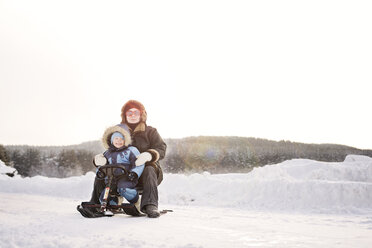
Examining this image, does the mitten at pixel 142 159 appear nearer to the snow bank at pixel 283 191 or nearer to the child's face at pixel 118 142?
the child's face at pixel 118 142

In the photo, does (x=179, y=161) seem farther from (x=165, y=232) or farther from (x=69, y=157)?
(x=165, y=232)

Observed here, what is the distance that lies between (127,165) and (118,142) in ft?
1.13

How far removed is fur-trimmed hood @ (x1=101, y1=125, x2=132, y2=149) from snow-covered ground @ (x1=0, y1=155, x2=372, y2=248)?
1.03 metres

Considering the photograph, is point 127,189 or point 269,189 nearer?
point 127,189

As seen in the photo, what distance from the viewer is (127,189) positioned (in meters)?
4.57

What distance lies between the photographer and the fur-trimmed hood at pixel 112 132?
4684 mm

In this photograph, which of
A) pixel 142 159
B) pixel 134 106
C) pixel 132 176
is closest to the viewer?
pixel 132 176

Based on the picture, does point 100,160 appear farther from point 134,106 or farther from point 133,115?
point 134,106

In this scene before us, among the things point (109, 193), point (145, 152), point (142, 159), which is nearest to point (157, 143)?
point (145, 152)

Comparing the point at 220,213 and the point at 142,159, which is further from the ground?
the point at 142,159

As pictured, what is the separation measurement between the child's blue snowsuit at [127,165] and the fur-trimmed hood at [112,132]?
4.3 inches

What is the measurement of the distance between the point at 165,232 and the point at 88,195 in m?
9.00

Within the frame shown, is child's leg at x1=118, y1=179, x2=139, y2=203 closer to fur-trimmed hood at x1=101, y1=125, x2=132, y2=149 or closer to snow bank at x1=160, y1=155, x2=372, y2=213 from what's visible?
fur-trimmed hood at x1=101, y1=125, x2=132, y2=149

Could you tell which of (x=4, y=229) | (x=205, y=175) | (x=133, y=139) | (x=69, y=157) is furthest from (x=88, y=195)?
(x=69, y=157)
